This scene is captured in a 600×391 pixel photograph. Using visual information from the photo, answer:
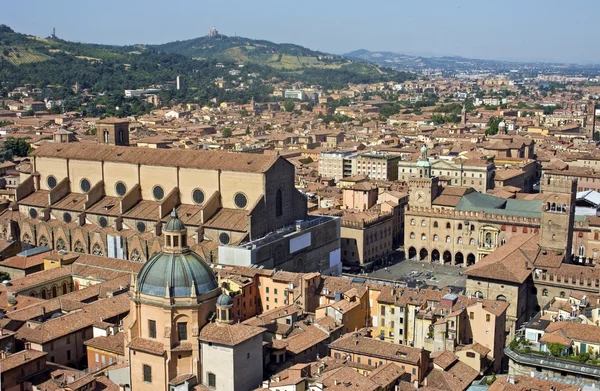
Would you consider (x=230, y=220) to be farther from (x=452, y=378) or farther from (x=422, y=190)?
(x=452, y=378)

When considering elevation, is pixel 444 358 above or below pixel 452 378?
above

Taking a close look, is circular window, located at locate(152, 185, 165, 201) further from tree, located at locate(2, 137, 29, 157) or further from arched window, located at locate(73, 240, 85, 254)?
tree, located at locate(2, 137, 29, 157)

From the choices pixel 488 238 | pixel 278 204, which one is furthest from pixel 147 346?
pixel 488 238

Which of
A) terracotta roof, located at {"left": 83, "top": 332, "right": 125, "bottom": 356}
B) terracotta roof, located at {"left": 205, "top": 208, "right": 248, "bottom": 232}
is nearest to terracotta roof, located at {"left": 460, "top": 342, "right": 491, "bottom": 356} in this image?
terracotta roof, located at {"left": 83, "top": 332, "right": 125, "bottom": 356}

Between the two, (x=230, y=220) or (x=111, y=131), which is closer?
(x=230, y=220)

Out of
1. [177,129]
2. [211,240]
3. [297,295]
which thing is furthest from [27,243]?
[177,129]

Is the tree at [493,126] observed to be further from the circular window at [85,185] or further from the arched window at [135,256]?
the arched window at [135,256]

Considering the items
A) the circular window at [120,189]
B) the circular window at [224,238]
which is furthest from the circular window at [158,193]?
the circular window at [224,238]
